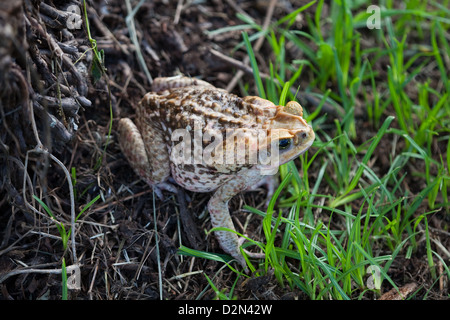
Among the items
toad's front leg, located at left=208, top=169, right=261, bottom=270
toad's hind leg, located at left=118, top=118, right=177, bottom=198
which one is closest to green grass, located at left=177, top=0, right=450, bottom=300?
toad's front leg, located at left=208, top=169, right=261, bottom=270

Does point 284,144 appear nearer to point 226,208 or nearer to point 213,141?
point 213,141

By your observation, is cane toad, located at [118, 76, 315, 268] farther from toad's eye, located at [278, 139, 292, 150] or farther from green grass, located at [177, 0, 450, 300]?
green grass, located at [177, 0, 450, 300]

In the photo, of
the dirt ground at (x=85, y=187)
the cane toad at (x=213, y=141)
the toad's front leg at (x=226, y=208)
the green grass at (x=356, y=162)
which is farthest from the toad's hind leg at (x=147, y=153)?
the green grass at (x=356, y=162)

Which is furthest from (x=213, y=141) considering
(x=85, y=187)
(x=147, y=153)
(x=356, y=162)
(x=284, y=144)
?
(x=356, y=162)

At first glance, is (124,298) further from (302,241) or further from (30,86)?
(30,86)

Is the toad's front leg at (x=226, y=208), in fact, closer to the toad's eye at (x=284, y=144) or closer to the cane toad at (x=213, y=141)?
the cane toad at (x=213, y=141)
